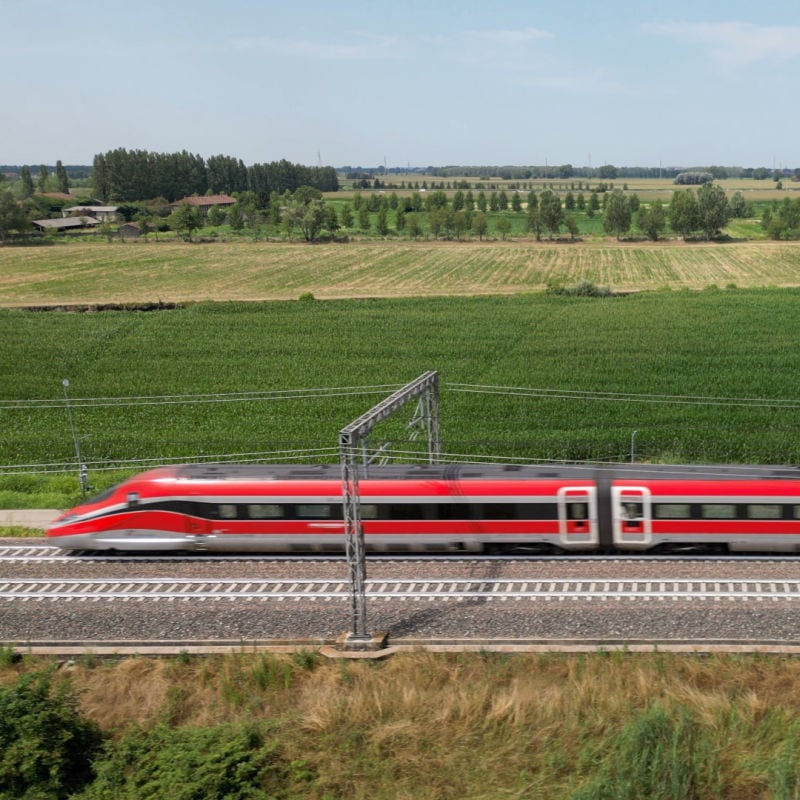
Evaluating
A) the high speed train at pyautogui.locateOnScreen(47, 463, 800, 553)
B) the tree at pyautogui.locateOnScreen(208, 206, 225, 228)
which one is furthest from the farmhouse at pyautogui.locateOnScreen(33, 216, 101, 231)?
the high speed train at pyautogui.locateOnScreen(47, 463, 800, 553)

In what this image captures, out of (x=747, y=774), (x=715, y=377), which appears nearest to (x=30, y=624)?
(x=747, y=774)

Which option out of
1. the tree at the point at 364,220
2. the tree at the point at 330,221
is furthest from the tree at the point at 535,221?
the tree at the point at 364,220

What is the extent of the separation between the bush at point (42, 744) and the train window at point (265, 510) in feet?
24.9

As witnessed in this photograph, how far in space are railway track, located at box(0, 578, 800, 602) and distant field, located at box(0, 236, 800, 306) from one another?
2036 inches

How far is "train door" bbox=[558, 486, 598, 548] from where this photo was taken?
21422mm

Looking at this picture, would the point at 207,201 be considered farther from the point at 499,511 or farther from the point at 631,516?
the point at 631,516

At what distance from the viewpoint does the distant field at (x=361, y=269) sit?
7600 cm

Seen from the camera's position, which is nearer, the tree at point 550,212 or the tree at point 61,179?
the tree at point 550,212

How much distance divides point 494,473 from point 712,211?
97.3m

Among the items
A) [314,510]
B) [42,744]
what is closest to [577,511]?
[314,510]

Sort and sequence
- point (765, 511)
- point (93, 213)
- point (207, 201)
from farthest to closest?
point (207, 201) < point (93, 213) < point (765, 511)

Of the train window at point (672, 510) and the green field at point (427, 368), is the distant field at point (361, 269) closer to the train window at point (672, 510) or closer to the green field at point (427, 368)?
the green field at point (427, 368)

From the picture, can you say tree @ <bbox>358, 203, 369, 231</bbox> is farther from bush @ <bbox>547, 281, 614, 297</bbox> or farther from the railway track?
the railway track

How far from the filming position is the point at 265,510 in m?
22.2
